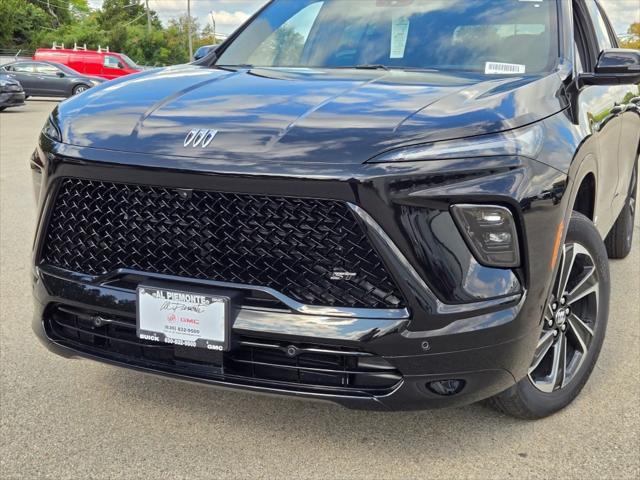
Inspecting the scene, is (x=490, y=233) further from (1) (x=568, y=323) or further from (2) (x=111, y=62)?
(2) (x=111, y=62)

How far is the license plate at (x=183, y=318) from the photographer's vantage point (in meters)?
2.25

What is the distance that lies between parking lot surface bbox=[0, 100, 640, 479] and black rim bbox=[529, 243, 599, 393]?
0.18 meters

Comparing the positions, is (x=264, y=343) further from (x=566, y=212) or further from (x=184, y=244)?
(x=566, y=212)

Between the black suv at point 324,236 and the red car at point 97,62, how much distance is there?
28.6 metres

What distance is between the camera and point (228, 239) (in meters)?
2.26

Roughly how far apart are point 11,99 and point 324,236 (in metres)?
16.8

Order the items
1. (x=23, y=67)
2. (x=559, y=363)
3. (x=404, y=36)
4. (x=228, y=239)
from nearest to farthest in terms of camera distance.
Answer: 1. (x=228, y=239)
2. (x=559, y=363)
3. (x=404, y=36)
4. (x=23, y=67)

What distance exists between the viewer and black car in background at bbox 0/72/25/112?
1689 cm

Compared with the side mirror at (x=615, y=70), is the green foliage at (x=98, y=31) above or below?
below

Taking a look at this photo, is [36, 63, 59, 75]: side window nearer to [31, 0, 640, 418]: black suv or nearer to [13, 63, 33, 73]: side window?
[13, 63, 33, 73]: side window

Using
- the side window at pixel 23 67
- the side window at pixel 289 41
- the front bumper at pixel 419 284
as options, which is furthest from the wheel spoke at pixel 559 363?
the side window at pixel 23 67

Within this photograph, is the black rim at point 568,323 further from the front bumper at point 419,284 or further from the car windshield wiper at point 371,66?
the car windshield wiper at point 371,66

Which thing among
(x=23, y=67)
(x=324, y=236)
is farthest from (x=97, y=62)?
(x=324, y=236)

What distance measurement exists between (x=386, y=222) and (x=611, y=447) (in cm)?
128
